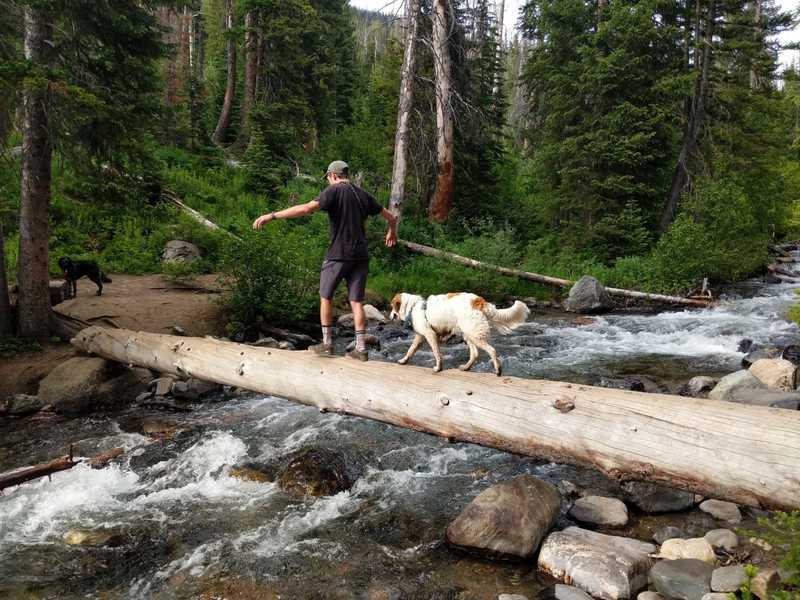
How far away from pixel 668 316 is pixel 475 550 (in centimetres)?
1245

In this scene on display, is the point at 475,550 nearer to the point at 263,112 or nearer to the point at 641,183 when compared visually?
the point at 641,183

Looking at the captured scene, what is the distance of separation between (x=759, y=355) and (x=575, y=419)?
8.11 m

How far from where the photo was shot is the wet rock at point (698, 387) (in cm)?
862

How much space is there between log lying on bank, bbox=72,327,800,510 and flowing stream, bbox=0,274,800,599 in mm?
1034

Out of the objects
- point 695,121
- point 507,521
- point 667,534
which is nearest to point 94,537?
point 507,521

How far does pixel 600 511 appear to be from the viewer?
521 cm

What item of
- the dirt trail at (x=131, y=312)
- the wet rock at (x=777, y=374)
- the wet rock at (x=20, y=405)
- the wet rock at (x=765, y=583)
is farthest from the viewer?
the dirt trail at (x=131, y=312)

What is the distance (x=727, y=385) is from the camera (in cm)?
804

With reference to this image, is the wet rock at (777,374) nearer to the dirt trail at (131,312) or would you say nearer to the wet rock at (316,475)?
the wet rock at (316,475)

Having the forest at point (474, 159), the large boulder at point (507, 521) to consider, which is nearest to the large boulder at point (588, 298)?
the forest at point (474, 159)

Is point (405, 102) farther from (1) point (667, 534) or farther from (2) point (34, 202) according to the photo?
(1) point (667, 534)

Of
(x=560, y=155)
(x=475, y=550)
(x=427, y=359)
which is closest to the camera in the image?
(x=475, y=550)

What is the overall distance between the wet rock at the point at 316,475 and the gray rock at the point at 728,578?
356 centimetres

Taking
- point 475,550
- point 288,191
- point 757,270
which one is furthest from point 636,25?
point 475,550
